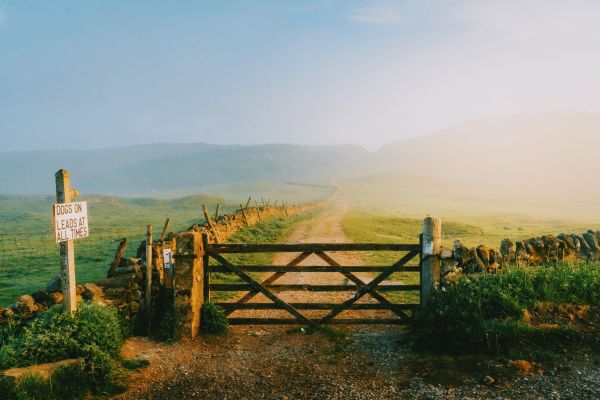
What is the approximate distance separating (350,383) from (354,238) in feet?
64.0

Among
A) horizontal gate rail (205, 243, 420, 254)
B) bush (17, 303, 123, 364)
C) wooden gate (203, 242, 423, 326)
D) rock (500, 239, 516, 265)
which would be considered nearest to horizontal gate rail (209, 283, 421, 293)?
wooden gate (203, 242, 423, 326)

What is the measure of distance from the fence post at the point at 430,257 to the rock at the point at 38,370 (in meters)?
6.84

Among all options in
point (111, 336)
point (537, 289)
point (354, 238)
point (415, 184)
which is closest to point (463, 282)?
point (537, 289)

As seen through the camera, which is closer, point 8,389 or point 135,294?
point 8,389

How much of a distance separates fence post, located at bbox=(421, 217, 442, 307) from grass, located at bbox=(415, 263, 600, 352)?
1.12ft

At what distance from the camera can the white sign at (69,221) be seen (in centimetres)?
717

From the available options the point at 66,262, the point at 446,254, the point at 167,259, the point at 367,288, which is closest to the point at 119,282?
the point at 167,259

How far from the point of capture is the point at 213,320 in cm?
904

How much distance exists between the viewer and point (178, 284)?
8.69 metres

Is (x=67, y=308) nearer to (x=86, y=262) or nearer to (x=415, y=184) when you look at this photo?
(x=86, y=262)

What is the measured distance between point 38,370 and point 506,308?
26.4 feet

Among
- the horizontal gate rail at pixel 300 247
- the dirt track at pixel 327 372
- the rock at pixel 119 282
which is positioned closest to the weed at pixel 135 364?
the dirt track at pixel 327 372

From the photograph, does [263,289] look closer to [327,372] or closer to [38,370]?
[327,372]

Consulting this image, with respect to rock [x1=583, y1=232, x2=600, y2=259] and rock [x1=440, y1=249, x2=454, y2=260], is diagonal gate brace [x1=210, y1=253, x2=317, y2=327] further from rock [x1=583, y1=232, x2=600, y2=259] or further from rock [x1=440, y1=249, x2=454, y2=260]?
rock [x1=583, y1=232, x2=600, y2=259]
